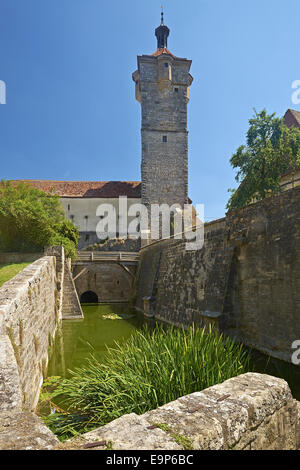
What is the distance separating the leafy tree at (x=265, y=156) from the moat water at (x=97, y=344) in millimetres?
9957

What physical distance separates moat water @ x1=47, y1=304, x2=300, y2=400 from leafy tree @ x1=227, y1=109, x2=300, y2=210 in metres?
9.96

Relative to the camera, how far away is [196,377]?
4.05m

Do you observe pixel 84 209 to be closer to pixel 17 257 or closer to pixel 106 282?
pixel 106 282

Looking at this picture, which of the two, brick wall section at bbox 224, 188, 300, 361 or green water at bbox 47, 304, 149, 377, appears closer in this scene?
brick wall section at bbox 224, 188, 300, 361

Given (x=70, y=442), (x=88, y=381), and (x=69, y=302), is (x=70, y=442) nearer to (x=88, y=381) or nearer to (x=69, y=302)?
(x=88, y=381)

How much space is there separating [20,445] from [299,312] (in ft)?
24.6

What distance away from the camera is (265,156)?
16438 millimetres

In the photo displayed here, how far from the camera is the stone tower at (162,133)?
94.9ft

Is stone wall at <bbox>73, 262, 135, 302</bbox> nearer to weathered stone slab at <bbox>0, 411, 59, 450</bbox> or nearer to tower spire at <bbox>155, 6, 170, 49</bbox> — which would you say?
weathered stone slab at <bbox>0, 411, 59, 450</bbox>

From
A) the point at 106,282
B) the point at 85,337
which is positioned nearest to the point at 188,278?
the point at 85,337

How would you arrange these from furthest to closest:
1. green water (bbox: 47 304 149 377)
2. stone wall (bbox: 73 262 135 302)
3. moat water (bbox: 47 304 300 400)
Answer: stone wall (bbox: 73 262 135 302) → green water (bbox: 47 304 149 377) → moat water (bbox: 47 304 300 400)

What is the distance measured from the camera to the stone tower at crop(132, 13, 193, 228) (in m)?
28.9

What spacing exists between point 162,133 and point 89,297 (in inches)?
686

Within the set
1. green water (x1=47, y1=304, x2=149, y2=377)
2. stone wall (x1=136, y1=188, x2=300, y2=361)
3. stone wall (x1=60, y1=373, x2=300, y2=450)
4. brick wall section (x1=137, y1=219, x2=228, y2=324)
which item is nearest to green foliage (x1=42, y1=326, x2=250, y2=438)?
stone wall (x1=60, y1=373, x2=300, y2=450)
